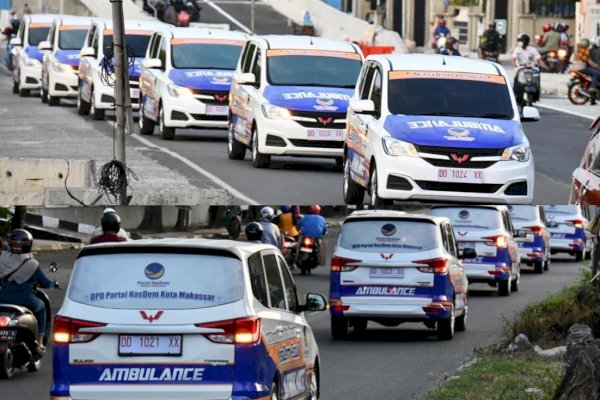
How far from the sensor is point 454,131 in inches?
867

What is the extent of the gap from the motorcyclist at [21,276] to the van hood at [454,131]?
5028mm

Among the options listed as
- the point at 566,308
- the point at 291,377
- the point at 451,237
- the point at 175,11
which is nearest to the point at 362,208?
the point at 451,237

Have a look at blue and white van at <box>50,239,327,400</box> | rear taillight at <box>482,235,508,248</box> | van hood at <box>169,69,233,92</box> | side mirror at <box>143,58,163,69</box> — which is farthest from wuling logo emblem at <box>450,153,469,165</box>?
side mirror at <box>143,58,163,69</box>

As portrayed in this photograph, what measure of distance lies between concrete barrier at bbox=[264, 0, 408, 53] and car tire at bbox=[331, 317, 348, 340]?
4827 cm

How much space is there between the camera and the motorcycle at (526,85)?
154ft

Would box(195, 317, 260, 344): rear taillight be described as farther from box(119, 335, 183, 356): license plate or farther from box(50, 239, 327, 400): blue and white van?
box(119, 335, 183, 356): license plate

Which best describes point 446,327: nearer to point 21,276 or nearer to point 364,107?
point 364,107

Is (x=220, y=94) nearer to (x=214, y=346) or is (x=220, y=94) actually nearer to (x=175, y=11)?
(x=214, y=346)

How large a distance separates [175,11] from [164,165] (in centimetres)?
4861

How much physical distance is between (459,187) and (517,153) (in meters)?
0.74

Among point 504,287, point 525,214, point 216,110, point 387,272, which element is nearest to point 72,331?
point 387,272

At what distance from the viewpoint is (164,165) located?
99.1 feet

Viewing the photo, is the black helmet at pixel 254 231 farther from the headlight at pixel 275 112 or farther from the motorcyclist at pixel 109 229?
the headlight at pixel 275 112

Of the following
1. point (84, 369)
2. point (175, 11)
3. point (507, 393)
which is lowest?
point (175, 11)
